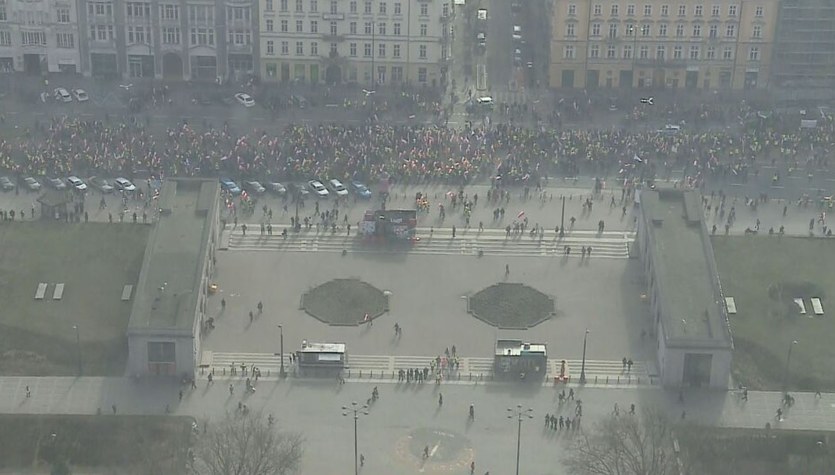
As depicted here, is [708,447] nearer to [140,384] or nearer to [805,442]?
[805,442]

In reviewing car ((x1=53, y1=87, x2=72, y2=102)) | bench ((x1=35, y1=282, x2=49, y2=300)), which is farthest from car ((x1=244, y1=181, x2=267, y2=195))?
car ((x1=53, y1=87, x2=72, y2=102))

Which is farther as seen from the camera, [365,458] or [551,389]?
[551,389]

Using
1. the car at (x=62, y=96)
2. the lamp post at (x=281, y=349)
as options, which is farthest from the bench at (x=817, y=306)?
the car at (x=62, y=96)

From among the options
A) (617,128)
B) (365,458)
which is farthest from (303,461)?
(617,128)

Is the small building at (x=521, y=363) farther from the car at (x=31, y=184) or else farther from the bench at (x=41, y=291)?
the car at (x=31, y=184)

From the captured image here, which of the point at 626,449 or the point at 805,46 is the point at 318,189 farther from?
the point at 805,46

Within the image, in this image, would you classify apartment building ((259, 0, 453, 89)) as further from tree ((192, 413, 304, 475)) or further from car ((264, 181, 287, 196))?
tree ((192, 413, 304, 475))
